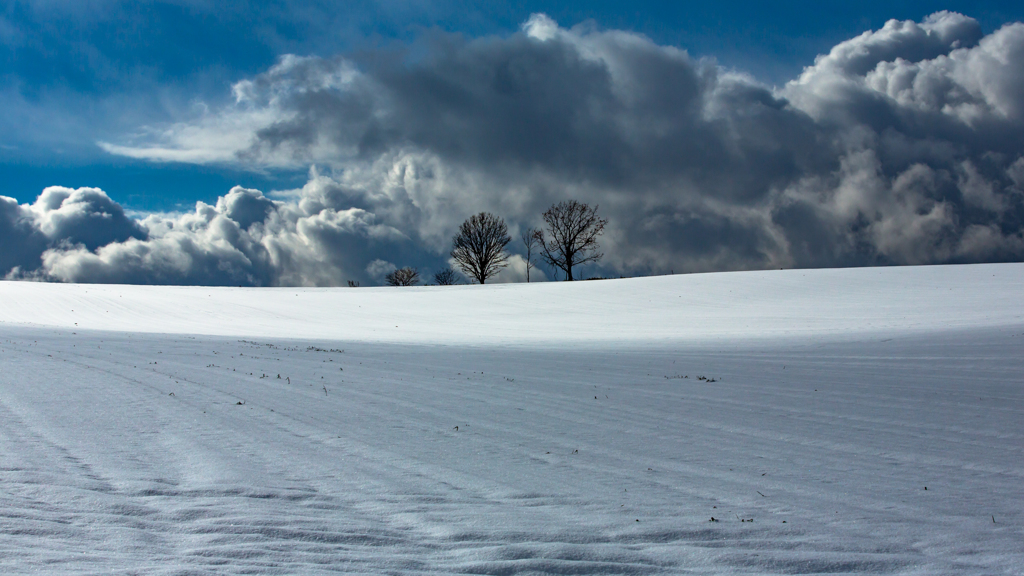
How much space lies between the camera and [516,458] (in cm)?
538

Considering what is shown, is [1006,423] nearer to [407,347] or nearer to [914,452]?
[914,452]

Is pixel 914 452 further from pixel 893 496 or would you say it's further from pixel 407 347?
pixel 407 347

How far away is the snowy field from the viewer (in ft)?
11.5

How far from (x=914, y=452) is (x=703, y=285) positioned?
23.8 meters

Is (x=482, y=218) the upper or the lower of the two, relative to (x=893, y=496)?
upper

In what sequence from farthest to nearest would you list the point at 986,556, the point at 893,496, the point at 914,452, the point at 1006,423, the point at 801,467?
the point at 1006,423 → the point at 914,452 → the point at 801,467 → the point at 893,496 → the point at 986,556

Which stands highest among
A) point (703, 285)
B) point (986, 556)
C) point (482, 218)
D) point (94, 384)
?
point (482, 218)

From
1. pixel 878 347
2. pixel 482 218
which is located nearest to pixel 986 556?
pixel 878 347

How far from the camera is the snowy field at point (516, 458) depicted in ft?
11.5

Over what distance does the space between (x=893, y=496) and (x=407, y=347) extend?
1092 centimetres

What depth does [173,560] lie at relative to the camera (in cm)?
323

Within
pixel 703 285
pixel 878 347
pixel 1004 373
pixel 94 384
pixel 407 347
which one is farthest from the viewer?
pixel 703 285

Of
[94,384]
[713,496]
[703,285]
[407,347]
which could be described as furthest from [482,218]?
[713,496]

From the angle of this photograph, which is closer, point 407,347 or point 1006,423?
point 1006,423
